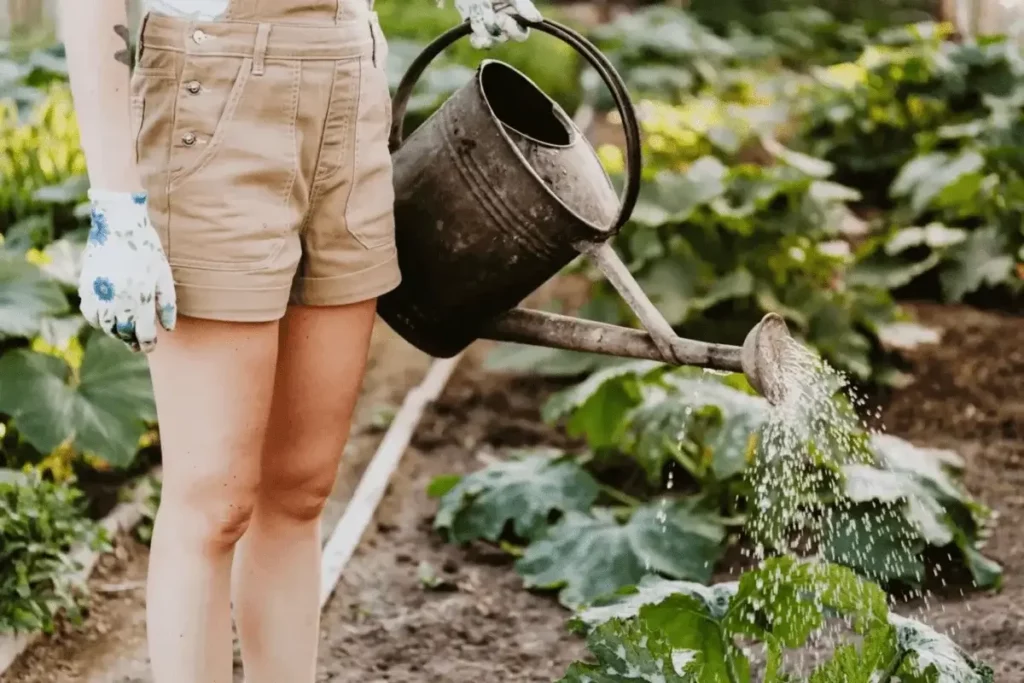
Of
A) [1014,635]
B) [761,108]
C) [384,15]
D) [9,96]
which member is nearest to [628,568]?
[1014,635]

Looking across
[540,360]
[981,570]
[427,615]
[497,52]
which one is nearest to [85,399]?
[427,615]

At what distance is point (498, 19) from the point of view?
6.73 ft

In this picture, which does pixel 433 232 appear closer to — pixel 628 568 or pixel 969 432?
pixel 628 568

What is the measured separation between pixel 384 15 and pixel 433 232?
22.1 ft

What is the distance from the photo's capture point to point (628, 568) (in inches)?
116

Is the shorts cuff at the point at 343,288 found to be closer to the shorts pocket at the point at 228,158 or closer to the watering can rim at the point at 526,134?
the shorts pocket at the point at 228,158

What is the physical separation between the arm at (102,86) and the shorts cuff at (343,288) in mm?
299

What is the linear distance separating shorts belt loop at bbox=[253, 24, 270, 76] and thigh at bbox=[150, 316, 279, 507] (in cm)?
32

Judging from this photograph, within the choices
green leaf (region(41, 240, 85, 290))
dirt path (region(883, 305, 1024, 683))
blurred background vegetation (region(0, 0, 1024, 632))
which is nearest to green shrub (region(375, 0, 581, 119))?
blurred background vegetation (region(0, 0, 1024, 632))

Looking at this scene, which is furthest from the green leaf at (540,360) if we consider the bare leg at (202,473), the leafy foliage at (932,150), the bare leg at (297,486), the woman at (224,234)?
the bare leg at (202,473)

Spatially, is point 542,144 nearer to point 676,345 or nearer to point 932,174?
point 676,345

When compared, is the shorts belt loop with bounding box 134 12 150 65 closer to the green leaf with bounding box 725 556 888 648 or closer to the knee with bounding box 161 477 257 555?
the knee with bounding box 161 477 257 555

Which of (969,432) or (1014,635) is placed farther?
(969,432)

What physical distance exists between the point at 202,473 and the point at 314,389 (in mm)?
228
